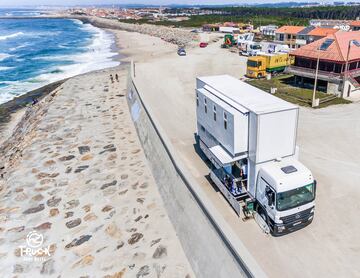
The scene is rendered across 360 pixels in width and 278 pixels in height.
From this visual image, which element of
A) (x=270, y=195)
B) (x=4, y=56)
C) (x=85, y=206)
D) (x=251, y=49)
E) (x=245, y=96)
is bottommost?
(x=85, y=206)

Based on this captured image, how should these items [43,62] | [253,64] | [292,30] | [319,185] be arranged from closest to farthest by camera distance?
[319,185], [253,64], [292,30], [43,62]

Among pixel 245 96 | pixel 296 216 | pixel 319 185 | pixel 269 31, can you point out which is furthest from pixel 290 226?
pixel 269 31

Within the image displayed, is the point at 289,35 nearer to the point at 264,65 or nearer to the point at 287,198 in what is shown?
the point at 264,65

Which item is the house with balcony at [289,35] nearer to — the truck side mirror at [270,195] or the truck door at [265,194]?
the truck door at [265,194]

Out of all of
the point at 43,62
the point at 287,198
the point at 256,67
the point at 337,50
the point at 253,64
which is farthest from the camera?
the point at 43,62

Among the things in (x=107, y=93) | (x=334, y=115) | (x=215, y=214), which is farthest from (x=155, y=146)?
(x=107, y=93)

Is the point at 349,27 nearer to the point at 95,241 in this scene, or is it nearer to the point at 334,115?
the point at 334,115

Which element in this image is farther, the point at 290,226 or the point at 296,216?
the point at 290,226

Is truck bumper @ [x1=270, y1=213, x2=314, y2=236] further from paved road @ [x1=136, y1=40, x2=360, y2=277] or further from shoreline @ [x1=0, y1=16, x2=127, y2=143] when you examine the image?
shoreline @ [x1=0, y1=16, x2=127, y2=143]
